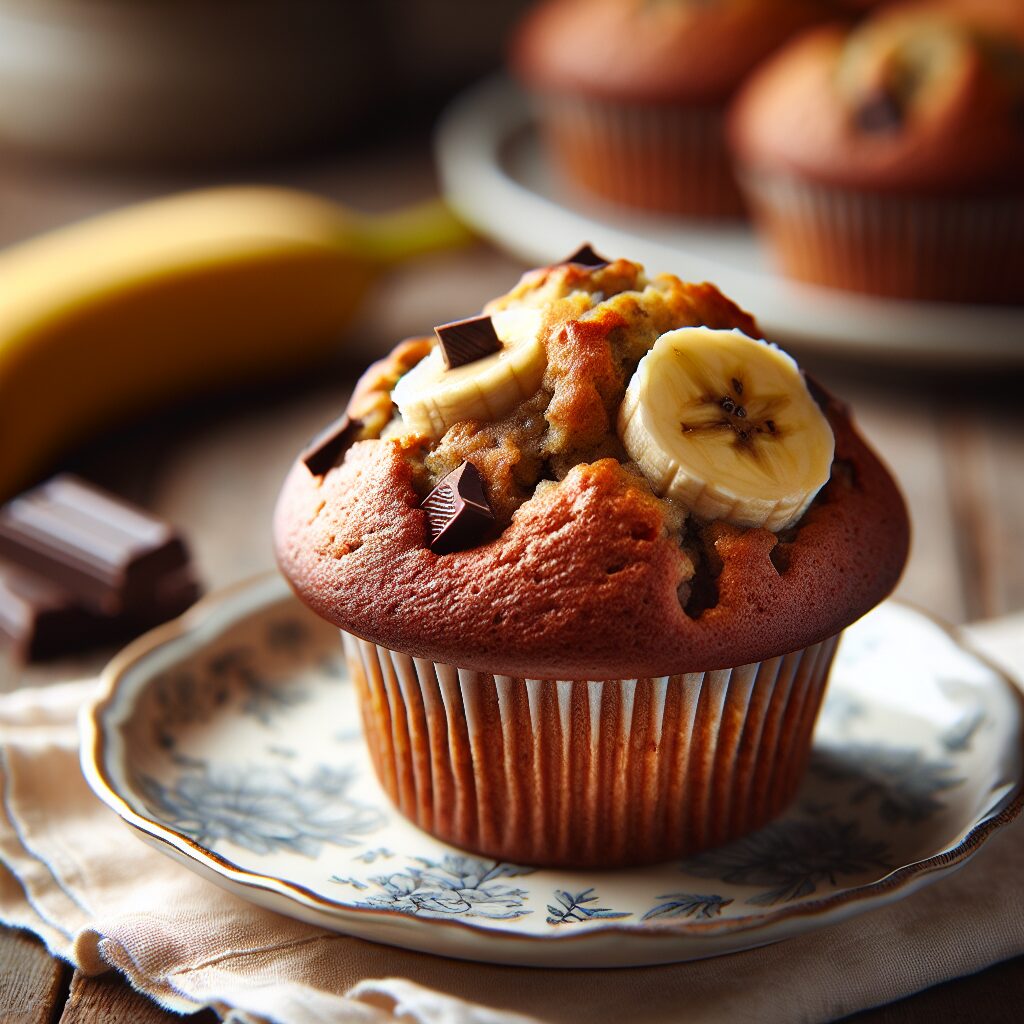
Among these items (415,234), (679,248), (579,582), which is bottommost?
(679,248)

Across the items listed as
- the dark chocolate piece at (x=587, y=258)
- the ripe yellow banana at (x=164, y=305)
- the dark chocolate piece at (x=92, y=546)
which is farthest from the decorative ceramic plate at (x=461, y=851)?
the ripe yellow banana at (x=164, y=305)

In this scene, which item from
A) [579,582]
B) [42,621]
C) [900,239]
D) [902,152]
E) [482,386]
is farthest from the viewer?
[900,239]

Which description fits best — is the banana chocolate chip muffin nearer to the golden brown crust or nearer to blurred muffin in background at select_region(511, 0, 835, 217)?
the golden brown crust

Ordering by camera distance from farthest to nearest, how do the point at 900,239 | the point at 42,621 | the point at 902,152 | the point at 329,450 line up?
the point at 900,239
the point at 902,152
the point at 42,621
the point at 329,450

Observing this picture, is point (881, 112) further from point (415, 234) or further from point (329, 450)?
point (329, 450)

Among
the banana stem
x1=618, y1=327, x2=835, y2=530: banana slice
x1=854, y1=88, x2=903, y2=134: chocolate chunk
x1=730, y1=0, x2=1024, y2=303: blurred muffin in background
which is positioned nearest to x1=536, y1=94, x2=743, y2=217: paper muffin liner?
x1=730, y1=0, x2=1024, y2=303: blurred muffin in background

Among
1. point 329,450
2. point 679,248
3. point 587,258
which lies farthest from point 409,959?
point 679,248
